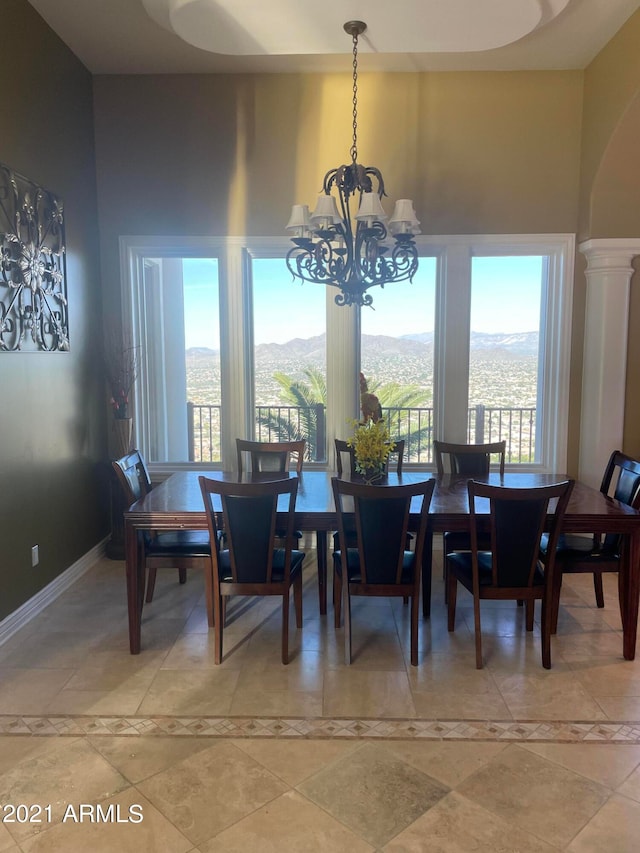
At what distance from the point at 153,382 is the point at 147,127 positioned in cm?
196

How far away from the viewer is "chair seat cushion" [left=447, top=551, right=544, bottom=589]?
2.93 metres

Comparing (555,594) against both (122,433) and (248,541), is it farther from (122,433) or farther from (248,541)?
(122,433)

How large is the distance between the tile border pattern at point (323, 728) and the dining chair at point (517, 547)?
1.56 ft

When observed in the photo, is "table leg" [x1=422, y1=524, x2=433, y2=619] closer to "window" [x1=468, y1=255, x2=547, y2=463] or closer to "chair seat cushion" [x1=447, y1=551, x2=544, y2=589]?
"chair seat cushion" [x1=447, y1=551, x2=544, y2=589]

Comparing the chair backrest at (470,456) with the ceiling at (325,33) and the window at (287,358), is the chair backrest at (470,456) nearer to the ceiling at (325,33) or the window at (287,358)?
the window at (287,358)

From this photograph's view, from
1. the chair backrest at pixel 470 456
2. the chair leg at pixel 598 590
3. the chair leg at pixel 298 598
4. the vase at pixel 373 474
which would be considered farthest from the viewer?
the chair backrest at pixel 470 456

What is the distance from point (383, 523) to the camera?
9.25ft

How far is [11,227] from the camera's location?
3246 millimetres

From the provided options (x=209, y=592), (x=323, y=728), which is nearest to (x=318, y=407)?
(x=209, y=592)

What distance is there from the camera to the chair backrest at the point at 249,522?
2768mm

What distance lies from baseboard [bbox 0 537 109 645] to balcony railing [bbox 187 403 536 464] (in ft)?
5.11

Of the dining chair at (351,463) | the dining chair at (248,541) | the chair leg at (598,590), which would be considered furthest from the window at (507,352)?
the dining chair at (248,541)

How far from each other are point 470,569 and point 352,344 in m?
2.19

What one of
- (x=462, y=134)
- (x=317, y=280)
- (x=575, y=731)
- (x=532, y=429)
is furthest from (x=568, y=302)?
(x=575, y=731)
